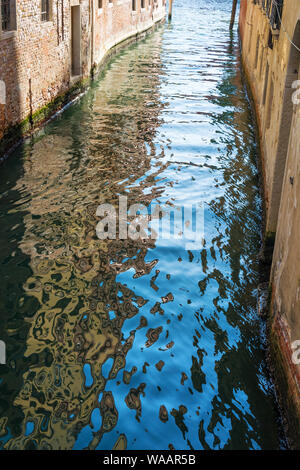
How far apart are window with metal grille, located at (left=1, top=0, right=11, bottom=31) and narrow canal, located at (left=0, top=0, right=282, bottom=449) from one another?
1.81 metres

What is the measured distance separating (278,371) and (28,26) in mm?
7328

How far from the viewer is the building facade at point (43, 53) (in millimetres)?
8703

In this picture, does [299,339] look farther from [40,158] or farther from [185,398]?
[40,158]

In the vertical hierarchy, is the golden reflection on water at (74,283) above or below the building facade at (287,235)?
below

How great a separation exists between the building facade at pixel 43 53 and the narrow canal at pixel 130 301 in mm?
567

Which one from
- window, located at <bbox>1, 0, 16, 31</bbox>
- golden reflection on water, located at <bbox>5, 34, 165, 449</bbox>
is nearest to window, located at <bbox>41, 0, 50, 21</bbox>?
window, located at <bbox>1, 0, 16, 31</bbox>

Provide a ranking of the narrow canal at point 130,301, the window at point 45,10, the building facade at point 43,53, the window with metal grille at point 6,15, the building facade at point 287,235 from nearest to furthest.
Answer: the building facade at point 287,235, the narrow canal at point 130,301, the window with metal grille at point 6,15, the building facade at point 43,53, the window at point 45,10

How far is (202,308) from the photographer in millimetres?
5238

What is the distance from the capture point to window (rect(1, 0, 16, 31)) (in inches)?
336

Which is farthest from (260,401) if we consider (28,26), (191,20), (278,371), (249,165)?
(191,20)

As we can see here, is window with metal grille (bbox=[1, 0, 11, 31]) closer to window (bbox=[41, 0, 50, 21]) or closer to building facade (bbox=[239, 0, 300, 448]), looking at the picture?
window (bbox=[41, 0, 50, 21])

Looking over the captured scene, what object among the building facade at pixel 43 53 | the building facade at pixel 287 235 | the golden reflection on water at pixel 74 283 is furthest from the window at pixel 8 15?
the building facade at pixel 287 235

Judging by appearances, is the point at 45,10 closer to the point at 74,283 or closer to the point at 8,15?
the point at 8,15

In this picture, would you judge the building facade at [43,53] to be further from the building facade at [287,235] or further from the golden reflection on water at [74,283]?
the building facade at [287,235]
